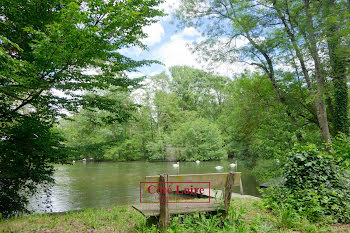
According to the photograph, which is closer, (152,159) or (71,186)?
(71,186)

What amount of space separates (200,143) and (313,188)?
2578 cm

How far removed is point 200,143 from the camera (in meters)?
29.4

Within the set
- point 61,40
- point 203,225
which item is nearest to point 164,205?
point 203,225

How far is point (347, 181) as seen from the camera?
156 inches

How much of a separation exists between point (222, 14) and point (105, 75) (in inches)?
306

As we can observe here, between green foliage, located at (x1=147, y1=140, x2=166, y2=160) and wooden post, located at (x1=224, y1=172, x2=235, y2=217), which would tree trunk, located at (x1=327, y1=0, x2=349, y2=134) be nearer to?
wooden post, located at (x1=224, y1=172, x2=235, y2=217)

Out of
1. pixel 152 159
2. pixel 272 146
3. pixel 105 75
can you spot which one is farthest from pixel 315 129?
pixel 152 159

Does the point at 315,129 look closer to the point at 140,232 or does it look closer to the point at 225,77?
the point at 225,77

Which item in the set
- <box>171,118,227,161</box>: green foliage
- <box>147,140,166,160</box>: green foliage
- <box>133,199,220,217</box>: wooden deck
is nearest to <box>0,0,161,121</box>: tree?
<box>133,199,220,217</box>: wooden deck

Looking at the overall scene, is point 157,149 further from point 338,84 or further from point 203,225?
point 203,225

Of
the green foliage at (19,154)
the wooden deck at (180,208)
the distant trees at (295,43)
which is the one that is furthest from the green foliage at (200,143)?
the wooden deck at (180,208)

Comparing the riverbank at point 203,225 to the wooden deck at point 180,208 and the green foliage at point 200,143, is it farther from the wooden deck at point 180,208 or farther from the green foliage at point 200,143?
the green foliage at point 200,143

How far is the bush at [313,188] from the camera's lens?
11.2 ft

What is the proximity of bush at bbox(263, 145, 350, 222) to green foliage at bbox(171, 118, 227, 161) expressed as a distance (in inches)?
959
